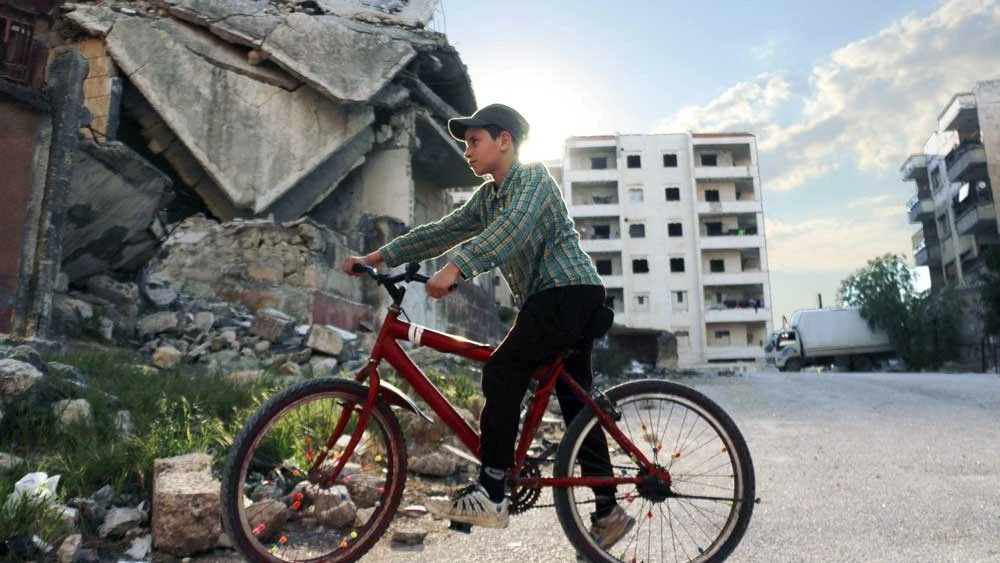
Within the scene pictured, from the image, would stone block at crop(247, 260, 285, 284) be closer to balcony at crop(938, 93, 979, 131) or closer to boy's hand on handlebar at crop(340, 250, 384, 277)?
boy's hand on handlebar at crop(340, 250, 384, 277)

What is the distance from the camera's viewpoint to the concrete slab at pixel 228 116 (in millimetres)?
14469

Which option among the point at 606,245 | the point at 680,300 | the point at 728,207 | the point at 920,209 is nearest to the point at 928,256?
the point at 920,209

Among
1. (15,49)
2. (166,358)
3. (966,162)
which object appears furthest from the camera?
(966,162)

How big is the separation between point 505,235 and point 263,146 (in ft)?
45.7

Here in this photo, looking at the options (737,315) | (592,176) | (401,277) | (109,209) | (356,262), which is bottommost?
(401,277)

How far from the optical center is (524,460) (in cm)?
265

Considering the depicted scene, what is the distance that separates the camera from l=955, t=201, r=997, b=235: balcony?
36.6 metres

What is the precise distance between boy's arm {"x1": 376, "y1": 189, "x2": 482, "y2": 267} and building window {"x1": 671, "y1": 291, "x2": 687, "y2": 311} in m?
51.3

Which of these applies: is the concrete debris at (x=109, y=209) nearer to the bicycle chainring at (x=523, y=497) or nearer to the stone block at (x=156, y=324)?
the stone block at (x=156, y=324)

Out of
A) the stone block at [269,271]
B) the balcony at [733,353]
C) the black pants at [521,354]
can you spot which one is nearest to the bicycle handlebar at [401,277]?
the black pants at [521,354]

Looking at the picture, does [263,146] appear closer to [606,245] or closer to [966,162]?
[606,245]

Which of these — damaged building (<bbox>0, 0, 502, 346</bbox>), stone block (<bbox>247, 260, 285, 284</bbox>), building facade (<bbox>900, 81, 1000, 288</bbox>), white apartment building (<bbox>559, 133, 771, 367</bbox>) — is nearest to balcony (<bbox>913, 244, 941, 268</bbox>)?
building facade (<bbox>900, 81, 1000, 288</bbox>)

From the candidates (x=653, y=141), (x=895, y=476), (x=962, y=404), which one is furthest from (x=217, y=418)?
(x=653, y=141)

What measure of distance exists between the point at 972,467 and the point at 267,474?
16.2 ft
